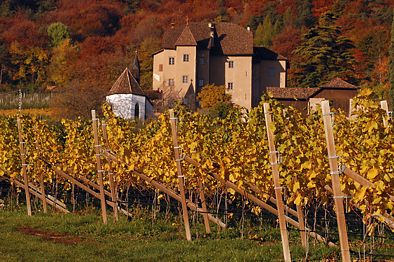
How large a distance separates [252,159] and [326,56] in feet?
168

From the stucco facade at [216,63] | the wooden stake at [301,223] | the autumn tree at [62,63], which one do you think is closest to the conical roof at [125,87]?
the stucco facade at [216,63]

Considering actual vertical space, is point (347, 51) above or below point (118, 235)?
above

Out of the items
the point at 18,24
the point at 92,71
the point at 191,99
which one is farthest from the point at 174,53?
the point at 18,24

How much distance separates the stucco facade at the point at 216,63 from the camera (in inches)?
2721

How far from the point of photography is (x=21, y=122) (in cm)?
1780

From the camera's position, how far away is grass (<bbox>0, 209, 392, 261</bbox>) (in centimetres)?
1112

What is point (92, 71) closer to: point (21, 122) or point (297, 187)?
point (21, 122)

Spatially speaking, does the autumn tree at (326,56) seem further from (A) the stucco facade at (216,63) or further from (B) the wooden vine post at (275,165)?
(B) the wooden vine post at (275,165)

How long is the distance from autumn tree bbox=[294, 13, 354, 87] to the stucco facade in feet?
26.6

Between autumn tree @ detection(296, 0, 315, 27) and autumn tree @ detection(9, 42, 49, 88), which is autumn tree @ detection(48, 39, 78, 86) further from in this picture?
autumn tree @ detection(296, 0, 315, 27)

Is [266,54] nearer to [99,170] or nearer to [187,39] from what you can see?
[187,39]

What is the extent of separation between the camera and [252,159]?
12.4 m

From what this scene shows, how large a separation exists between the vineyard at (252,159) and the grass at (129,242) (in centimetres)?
40

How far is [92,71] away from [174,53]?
15305mm
